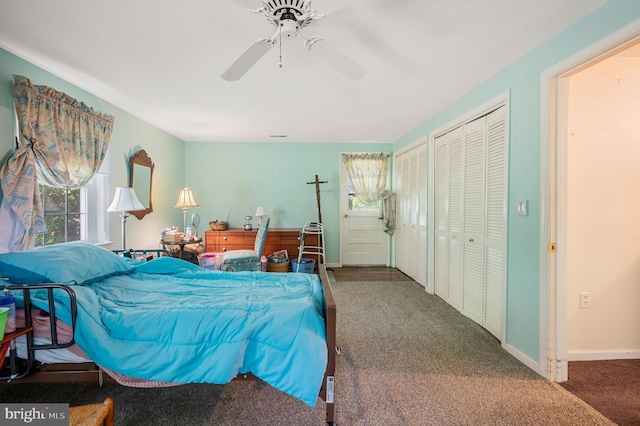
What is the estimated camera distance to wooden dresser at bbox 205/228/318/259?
15.2 ft

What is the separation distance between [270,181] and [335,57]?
3.57 meters

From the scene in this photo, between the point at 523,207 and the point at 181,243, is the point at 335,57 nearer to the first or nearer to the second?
the point at 523,207

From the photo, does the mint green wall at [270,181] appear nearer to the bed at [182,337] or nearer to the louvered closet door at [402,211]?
the louvered closet door at [402,211]

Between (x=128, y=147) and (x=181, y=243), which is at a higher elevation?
(x=128, y=147)

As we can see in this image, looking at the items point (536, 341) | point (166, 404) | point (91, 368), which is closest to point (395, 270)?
point (536, 341)

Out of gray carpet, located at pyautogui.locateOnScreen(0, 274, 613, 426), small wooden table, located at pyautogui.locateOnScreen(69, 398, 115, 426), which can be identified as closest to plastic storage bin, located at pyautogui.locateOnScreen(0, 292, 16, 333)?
small wooden table, located at pyautogui.locateOnScreen(69, 398, 115, 426)

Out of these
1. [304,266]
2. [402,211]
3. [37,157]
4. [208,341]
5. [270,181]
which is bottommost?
[304,266]

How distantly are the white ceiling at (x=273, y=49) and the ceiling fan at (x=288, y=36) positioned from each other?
13 centimetres

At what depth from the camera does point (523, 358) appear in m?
2.10

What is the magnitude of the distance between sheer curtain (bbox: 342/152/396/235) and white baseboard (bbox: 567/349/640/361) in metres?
3.10

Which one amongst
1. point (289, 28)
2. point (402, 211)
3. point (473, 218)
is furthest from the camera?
point (402, 211)

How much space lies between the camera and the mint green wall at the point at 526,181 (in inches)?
76.5

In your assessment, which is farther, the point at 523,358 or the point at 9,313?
the point at 523,358

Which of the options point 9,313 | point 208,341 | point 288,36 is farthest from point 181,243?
point 288,36
